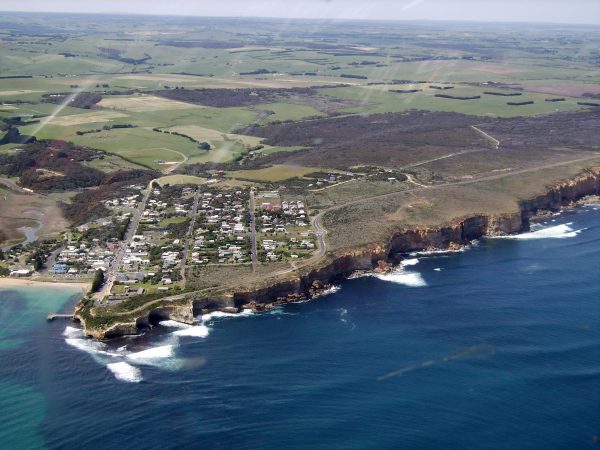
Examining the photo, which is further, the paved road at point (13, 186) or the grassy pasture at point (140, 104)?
the grassy pasture at point (140, 104)

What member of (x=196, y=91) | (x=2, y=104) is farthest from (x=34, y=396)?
(x=196, y=91)

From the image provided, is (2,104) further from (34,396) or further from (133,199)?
(34,396)

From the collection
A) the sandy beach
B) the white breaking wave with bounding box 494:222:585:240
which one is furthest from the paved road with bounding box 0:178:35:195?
the white breaking wave with bounding box 494:222:585:240

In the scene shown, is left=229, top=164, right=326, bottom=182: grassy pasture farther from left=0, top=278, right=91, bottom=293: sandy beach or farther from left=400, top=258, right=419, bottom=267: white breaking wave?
left=0, top=278, right=91, bottom=293: sandy beach

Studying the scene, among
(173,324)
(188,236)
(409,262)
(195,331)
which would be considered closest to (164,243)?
(188,236)

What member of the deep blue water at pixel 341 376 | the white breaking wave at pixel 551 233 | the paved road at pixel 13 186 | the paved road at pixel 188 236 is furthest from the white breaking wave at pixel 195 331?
the paved road at pixel 13 186

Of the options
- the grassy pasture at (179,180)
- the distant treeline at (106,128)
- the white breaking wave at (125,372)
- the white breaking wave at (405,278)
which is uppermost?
the distant treeline at (106,128)

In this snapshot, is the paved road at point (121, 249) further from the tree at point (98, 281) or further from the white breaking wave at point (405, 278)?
the white breaking wave at point (405, 278)
